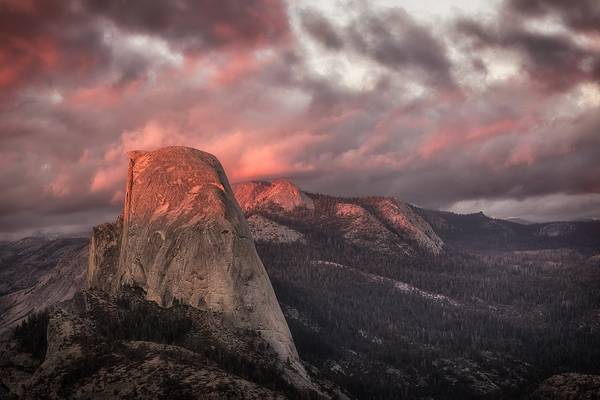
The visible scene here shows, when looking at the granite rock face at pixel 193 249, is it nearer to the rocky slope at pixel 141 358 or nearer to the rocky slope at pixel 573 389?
the rocky slope at pixel 141 358

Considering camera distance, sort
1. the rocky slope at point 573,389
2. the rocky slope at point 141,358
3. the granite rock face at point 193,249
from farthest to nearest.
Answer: the rocky slope at point 573,389
the granite rock face at point 193,249
the rocky slope at point 141,358

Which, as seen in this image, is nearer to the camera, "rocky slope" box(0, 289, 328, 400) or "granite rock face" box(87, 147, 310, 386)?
"rocky slope" box(0, 289, 328, 400)

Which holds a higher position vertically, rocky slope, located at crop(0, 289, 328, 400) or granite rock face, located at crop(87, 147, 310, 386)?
granite rock face, located at crop(87, 147, 310, 386)

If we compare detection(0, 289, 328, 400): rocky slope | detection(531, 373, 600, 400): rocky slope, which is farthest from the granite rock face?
detection(531, 373, 600, 400): rocky slope

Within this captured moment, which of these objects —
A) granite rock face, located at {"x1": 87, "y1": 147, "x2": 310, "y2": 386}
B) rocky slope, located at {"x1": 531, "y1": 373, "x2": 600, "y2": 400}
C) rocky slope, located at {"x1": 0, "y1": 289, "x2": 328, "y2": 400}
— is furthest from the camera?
rocky slope, located at {"x1": 531, "y1": 373, "x2": 600, "y2": 400}

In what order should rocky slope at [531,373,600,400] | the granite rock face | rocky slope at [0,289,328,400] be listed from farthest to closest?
rocky slope at [531,373,600,400]
the granite rock face
rocky slope at [0,289,328,400]

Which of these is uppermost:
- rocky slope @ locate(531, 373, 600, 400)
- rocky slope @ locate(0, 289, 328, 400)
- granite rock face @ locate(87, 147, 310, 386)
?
granite rock face @ locate(87, 147, 310, 386)

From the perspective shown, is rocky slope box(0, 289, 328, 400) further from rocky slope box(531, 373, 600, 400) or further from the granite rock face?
rocky slope box(531, 373, 600, 400)

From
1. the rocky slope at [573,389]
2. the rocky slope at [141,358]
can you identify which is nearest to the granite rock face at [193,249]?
the rocky slope at [141,358]

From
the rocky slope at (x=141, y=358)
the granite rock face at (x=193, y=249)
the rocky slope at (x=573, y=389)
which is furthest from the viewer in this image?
the rocky slope at (x=573, y=389)
